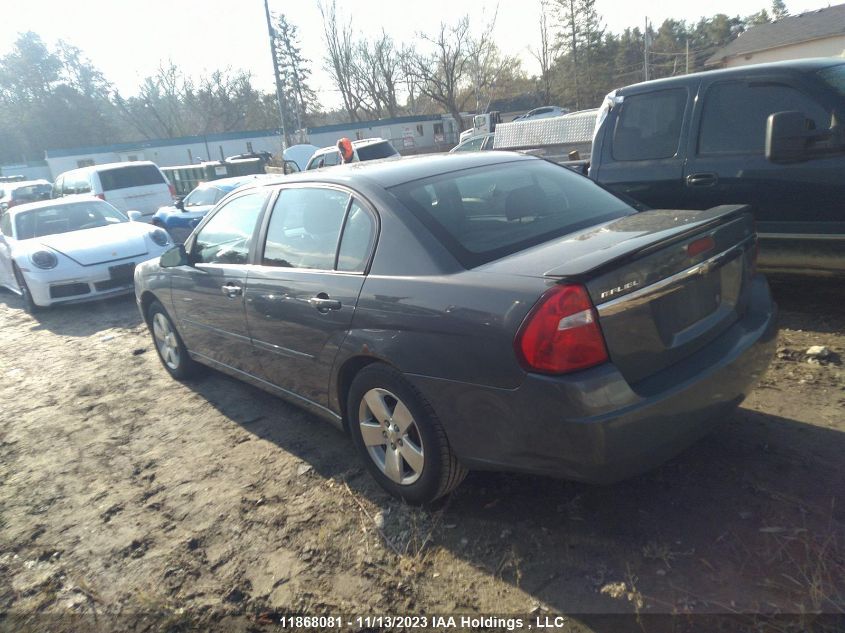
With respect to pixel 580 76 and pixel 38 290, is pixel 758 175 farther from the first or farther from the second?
pixel 580 76

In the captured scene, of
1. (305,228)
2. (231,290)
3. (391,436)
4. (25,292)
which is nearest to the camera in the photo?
(391,436)

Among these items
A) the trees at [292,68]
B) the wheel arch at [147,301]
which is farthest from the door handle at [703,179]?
the trees at [292,68]

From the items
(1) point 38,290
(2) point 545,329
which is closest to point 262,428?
(2) point 545,329

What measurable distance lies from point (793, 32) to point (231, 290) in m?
46.7

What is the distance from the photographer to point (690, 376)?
8.07ft

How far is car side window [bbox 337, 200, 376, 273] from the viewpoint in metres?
3.04

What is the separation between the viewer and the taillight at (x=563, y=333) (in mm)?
2234

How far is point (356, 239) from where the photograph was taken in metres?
3.13

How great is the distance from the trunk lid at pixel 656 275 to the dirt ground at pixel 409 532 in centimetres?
74

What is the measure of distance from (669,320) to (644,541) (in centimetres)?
94

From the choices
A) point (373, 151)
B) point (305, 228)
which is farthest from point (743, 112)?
point (373, 151)

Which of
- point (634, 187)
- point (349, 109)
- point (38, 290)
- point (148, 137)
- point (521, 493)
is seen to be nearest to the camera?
point (521, 493)

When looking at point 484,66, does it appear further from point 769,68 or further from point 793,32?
point 769,68

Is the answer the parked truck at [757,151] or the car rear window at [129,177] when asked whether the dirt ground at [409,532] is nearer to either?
the parked truck at [757,151]
